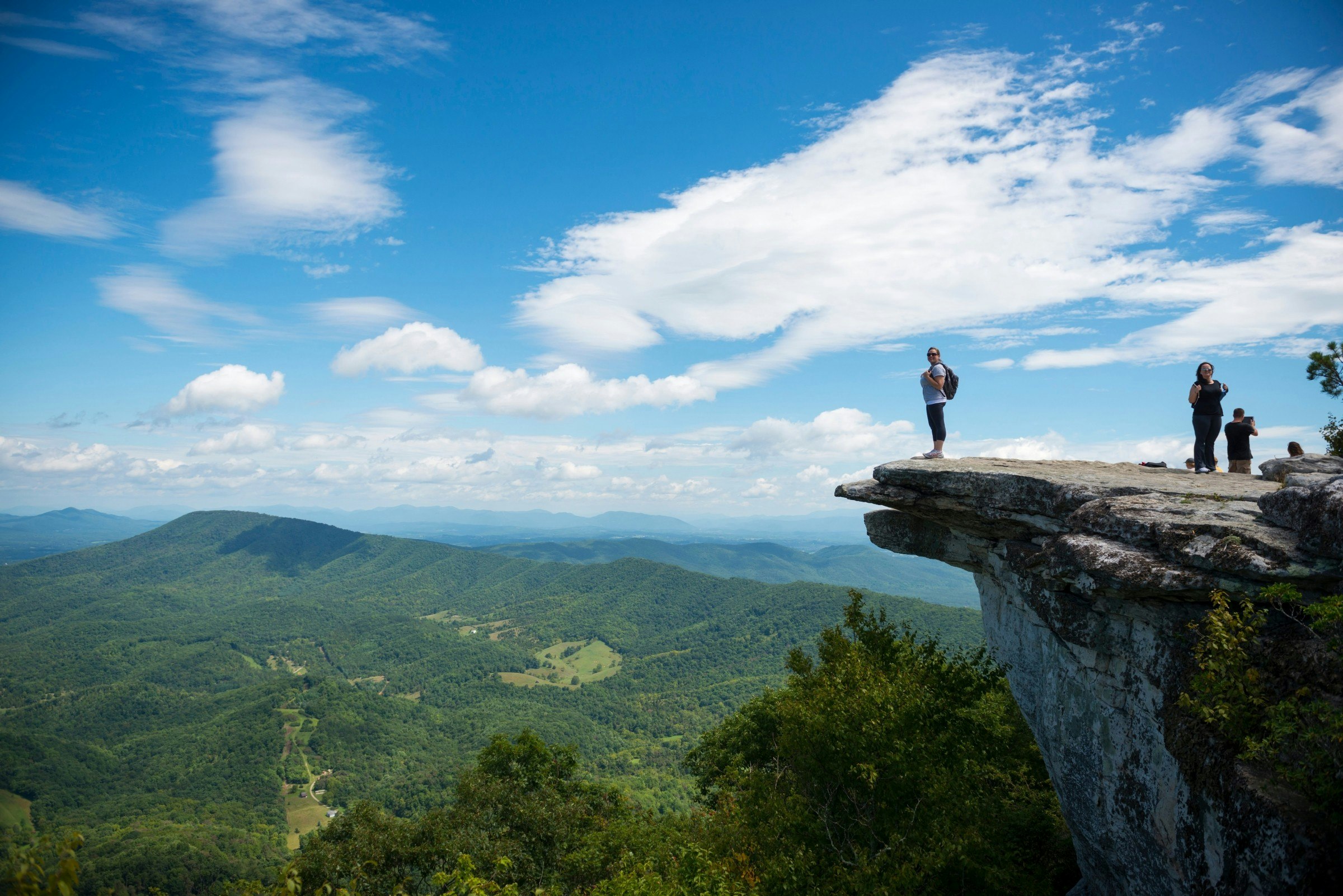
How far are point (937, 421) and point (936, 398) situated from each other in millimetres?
755

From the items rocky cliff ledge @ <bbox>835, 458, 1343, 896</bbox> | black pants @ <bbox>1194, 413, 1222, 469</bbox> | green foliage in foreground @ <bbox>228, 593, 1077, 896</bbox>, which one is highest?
black pants @ <bbox>1194, 413, 1222, 469</bbox>

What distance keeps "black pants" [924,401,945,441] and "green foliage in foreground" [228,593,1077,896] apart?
23.6ft

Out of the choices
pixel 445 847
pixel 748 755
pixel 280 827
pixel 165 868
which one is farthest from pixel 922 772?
pixel 280 827

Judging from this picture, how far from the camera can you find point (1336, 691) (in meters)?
7.02

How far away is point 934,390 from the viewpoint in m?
16.5

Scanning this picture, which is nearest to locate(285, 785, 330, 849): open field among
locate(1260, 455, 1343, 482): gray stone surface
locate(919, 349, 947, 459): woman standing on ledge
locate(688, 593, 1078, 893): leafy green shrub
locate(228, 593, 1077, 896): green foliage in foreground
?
locate(228, 593, 1077, 896): green foliage in foreground

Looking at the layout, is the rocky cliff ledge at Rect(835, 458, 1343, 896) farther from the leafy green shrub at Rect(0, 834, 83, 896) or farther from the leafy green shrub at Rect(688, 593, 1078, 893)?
the leafy green shrub at Rect(0, 834, 83, 896)

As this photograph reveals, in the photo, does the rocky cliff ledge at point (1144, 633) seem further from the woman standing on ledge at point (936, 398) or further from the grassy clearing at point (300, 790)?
the grassy clearing at point (300, 790)

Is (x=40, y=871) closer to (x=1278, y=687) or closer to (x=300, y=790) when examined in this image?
(x=1278, y=687)

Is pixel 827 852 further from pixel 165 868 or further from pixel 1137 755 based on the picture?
pixel 165 868

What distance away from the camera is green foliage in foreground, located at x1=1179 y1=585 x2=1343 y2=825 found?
6.66 metres

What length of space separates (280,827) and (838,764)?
143m

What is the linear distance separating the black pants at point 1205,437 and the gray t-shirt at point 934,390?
19.8 ft

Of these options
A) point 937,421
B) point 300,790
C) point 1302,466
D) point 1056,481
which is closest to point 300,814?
point 300,790
